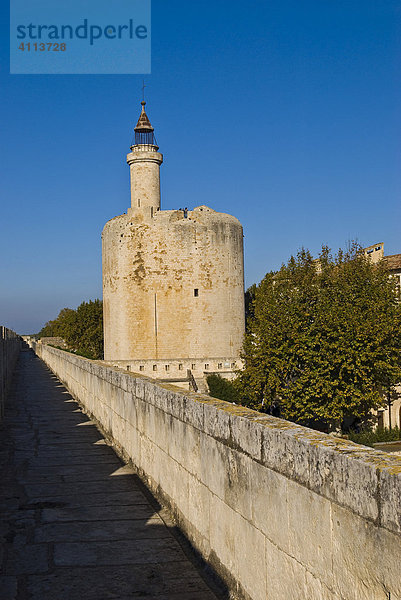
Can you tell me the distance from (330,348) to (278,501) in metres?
23.4

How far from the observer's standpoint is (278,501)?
10.5 ft

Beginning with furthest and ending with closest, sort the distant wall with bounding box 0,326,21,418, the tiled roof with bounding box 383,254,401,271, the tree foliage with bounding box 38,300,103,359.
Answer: the tree foliage with bounding box 38,300,103,359
the tiled roof with bounding box 383,254,401,271
the distant wall with bounding box 0,326,21,418

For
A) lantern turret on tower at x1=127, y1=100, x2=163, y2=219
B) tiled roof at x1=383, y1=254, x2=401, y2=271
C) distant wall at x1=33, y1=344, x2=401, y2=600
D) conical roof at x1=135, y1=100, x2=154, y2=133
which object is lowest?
distant wall at x1=33, y1=344, x2=401, y2=600

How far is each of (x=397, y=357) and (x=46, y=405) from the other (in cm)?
1667

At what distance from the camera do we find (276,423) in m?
3.58

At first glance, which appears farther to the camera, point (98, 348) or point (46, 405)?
point (98, 348)

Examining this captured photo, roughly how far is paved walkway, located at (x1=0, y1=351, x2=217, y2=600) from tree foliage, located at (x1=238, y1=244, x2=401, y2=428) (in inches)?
677

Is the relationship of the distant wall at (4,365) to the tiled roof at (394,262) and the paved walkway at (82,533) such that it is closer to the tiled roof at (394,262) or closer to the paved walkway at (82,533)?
the paved walkway at (82,533)

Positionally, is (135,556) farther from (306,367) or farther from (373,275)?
(373,275)

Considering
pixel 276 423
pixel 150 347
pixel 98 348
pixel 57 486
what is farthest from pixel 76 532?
pixel 98 348

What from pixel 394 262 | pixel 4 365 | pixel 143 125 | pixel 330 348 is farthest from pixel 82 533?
pixel 143 125

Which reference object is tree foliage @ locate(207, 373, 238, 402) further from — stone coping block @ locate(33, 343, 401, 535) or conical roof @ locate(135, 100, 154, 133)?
stone coping block @ locate(33, 343, 401, 535)

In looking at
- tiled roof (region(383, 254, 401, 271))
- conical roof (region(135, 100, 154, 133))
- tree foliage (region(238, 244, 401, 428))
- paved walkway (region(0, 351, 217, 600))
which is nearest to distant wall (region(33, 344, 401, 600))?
paved walkway (region(0, 351, 217, 600))

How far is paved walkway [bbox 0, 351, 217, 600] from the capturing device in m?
4.15
